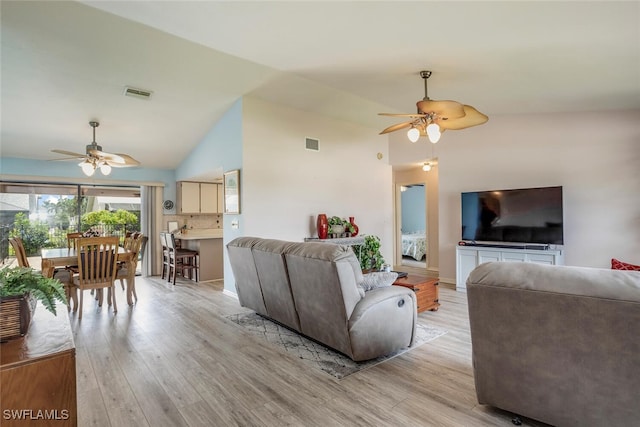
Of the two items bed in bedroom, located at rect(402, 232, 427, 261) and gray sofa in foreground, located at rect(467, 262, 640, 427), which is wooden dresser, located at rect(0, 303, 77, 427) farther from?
bed in bedroom, located at rect(402, 232, 427, 261)

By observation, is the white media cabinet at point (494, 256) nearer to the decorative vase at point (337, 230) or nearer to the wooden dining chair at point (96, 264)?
the decorative vase at point (337, 230)

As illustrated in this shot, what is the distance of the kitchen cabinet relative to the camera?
7320 millimetres

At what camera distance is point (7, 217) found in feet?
19.1

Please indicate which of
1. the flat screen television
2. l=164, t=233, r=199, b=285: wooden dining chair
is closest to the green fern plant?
l=164, t=233, r=199, b=285: wooden dining chair

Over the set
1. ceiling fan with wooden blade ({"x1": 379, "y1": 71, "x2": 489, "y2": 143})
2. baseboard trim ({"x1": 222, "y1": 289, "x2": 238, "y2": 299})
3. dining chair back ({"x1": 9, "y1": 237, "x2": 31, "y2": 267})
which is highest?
ceiling fan with wooden blade ({"x1": 379, "y1": 71, "x2": 489, "y2": 143})

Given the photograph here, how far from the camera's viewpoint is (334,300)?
2.67m

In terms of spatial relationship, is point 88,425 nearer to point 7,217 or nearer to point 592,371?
point 592,371

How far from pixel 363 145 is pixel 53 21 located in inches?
200

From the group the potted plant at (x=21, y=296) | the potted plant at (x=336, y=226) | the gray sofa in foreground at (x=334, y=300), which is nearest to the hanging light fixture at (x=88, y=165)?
the gray sofa in foreground at (x=334, y=300)

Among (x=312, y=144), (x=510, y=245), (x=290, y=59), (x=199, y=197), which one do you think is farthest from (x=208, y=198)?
(x=510, y=245)

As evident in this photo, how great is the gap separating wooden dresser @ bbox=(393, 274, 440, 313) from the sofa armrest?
103cm

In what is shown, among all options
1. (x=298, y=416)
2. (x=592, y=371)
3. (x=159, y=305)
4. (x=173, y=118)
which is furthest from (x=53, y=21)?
A: (x=592, y=371)

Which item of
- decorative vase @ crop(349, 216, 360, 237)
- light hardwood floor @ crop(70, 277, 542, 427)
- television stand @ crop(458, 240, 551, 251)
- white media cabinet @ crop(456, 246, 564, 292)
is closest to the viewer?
light hardwood floor @ crop(70, 277, 542, 427)

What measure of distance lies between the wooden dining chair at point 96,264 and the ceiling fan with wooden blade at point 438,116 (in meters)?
3.73
